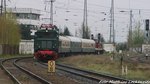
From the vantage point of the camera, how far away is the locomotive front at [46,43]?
49062mm

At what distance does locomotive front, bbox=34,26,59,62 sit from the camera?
1932 inches

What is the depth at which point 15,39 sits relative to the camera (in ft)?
291

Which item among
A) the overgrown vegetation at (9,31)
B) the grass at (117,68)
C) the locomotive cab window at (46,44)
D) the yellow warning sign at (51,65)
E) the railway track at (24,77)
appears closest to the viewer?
the railway track at (24,77)

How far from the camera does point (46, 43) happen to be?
162 ft

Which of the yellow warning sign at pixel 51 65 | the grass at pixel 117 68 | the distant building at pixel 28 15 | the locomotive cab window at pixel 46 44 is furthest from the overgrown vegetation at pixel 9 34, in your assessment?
the distant building at pixel 28 15

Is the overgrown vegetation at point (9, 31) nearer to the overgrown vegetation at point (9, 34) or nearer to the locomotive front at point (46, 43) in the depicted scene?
the overgrown vegetation at point (9, 34)

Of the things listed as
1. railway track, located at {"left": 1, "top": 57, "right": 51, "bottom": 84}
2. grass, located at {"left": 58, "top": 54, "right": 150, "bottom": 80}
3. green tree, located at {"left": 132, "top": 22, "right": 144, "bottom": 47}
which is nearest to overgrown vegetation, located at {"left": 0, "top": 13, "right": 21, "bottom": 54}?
grass, located at {"left": 58, "top": 54, "right": 150, "bottom": 80}

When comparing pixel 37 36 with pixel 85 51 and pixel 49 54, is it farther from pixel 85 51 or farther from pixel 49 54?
pixel 85 51

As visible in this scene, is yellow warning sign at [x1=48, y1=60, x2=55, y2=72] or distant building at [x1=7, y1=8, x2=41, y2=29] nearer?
yellow warning sign at [x1=48, y1=60, x2=55, y2=72]

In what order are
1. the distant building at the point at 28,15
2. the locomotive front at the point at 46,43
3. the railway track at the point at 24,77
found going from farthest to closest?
the distant building at the point at 28,15 < the locomotive front at the point at 46,43 < the railway track at the point at 24,77

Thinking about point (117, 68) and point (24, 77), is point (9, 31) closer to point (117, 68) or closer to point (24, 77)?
point (117, 68)

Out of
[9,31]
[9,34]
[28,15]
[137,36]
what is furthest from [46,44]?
[28,15]

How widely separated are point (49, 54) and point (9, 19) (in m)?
42.7

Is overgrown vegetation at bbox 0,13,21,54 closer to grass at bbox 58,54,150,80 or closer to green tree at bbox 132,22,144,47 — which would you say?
Answer: grass at bbox 58,54,150,80
